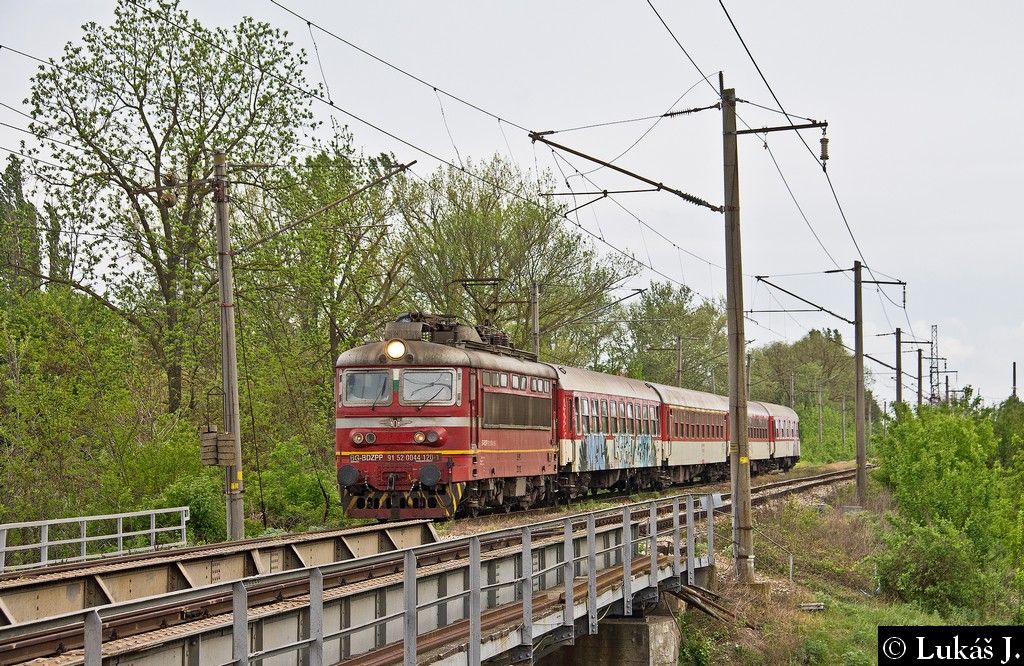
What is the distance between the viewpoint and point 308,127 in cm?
3603

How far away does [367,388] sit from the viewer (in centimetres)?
2416

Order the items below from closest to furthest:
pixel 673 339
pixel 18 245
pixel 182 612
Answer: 1. pixel 182 612
2. pixel 18 245
3. pixel 673 339

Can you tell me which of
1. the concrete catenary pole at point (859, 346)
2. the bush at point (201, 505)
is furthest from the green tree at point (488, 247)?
the bush at point (201, 505)

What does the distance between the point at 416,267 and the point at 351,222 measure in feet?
20.3

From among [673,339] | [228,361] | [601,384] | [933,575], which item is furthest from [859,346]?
[673,339]

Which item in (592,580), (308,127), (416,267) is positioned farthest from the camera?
(416,267)

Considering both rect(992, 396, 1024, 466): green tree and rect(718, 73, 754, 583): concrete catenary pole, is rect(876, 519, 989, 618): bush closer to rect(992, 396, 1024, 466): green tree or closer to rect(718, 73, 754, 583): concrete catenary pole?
rect(718, 73, 754, 583): concrete catenary pole

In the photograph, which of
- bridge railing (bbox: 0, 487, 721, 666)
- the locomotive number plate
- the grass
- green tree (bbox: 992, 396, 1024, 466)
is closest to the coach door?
the locomotive number plate

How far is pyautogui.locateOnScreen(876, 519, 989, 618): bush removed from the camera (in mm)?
25750

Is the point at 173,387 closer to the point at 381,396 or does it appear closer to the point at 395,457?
the point at 381,396

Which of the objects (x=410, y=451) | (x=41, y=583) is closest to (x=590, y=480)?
(x=410, y=451)

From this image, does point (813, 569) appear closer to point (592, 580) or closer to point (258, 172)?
point (592, 580)

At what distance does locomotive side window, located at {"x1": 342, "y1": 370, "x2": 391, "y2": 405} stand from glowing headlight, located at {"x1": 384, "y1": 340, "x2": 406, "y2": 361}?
0.30 m

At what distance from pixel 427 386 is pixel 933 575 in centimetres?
1050
